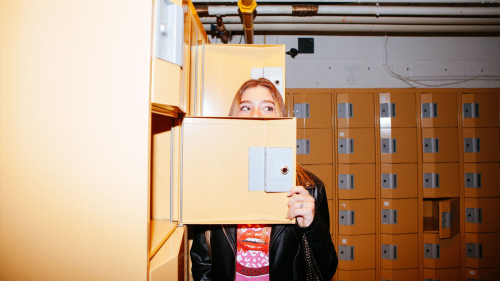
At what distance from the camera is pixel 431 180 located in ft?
7.98

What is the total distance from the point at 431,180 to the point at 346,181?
102 cm

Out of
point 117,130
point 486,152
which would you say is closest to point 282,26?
point 117,130

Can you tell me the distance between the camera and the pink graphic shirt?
0.97 metres

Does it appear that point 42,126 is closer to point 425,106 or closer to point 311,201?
point 311,201

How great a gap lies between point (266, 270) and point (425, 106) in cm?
271

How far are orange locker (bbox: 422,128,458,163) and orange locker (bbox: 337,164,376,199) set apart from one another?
0.70 metres

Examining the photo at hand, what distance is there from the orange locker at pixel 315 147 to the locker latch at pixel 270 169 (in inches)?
68.1

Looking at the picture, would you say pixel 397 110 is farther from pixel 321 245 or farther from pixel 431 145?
pixel 321 245

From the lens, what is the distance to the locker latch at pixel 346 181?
241 cm

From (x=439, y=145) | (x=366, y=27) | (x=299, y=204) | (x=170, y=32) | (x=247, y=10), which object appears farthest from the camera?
(x=439, y=145)

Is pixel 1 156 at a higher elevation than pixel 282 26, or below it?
below

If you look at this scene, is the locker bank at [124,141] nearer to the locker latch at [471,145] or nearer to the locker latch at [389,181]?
the locker latch at [389,181]

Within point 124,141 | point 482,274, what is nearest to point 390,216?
point 482,274

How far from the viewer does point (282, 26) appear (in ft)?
7.52
